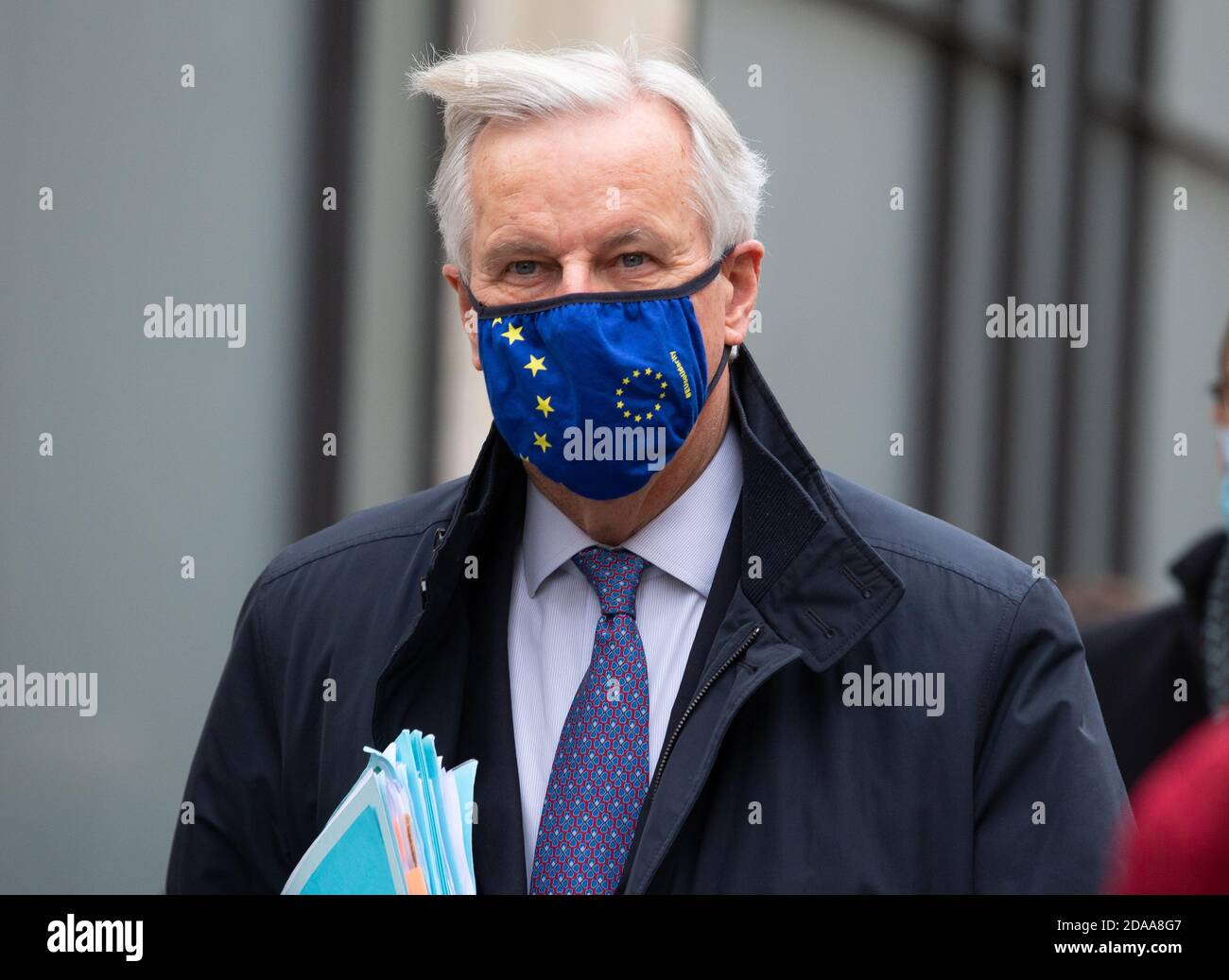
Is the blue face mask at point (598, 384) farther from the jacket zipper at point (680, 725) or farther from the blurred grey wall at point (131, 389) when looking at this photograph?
the blurred grey wall at point (131, 389)

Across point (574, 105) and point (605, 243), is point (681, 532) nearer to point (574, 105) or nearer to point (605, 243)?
point (605, 243)

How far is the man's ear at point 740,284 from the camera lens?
2.84 metres

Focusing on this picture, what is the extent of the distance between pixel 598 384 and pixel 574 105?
0.45 meters

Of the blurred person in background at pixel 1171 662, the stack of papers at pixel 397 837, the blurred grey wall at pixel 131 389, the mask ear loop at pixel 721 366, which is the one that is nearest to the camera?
the stack of papers at pixel 397 837

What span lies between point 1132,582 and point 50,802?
402 centimetres

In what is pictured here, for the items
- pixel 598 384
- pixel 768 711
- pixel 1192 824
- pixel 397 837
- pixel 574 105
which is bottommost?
pixel 397 837

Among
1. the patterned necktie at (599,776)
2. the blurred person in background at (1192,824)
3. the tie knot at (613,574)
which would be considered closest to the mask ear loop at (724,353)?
the tie knot at (613,574)

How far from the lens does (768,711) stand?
2.50 meters

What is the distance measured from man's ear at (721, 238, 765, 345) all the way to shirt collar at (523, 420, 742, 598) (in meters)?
0.17

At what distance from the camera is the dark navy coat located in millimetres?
2408

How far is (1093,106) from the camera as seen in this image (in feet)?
20.3

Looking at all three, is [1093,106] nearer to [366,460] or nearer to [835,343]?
[835,343]

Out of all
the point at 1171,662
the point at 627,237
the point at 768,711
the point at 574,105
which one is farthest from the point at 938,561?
the point at 1171,662
